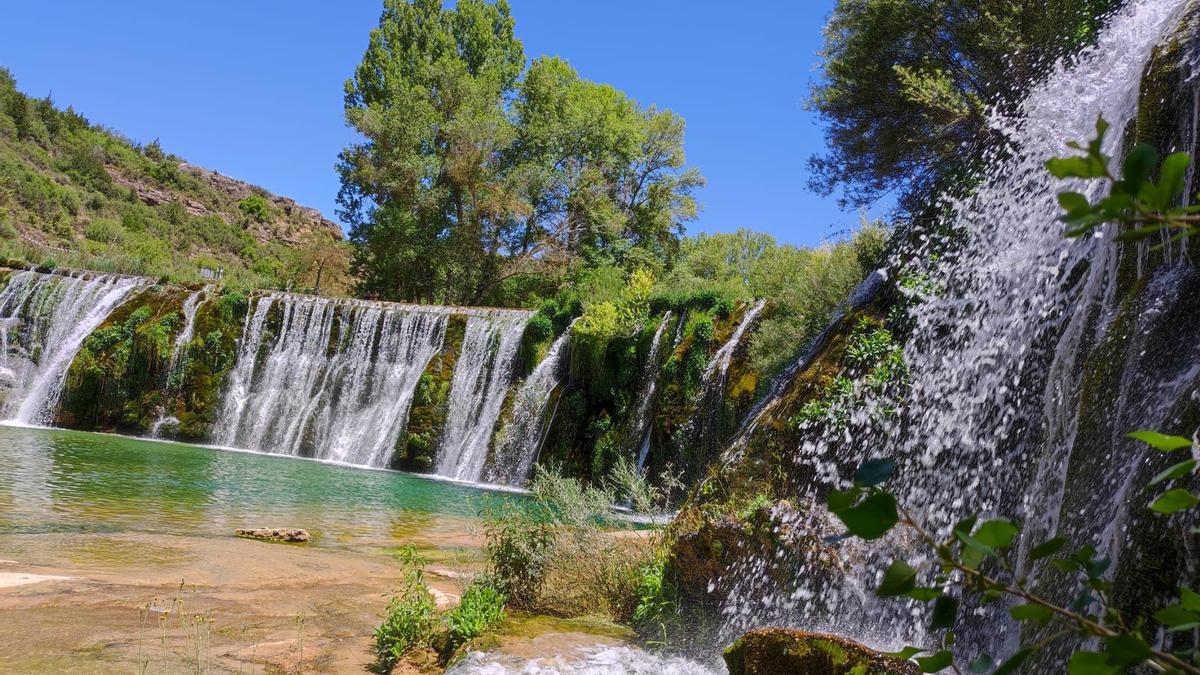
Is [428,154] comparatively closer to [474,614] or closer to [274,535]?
[274,535]

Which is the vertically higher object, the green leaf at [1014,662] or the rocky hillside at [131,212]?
the rocky hillside at [131,212]

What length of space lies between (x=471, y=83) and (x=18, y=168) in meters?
26.2

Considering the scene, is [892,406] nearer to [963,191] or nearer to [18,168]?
[963,191]

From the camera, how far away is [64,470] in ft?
40.5

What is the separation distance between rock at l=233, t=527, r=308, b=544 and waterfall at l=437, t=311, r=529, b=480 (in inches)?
388

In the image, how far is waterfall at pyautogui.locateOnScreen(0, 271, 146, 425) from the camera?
22.4 metres

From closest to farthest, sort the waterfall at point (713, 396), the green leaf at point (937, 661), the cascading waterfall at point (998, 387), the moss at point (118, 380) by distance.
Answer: the green leaf at point (937, 661) < the cascading waterfall at point (998, 387) < the waterfall at point (713, 396) < the moss at point (118, 380)

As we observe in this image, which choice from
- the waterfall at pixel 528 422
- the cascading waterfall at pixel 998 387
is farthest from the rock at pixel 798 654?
the waterfall at pixel 528 422

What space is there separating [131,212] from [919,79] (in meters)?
45.5

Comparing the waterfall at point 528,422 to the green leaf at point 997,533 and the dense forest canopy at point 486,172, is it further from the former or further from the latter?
the green leaf at point 997,533

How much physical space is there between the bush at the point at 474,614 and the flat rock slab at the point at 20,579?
3277mm

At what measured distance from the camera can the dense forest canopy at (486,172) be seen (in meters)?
28.5

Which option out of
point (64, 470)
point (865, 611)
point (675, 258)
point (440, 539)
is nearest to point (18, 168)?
point (675, 258)

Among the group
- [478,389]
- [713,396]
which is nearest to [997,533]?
[713,396]
